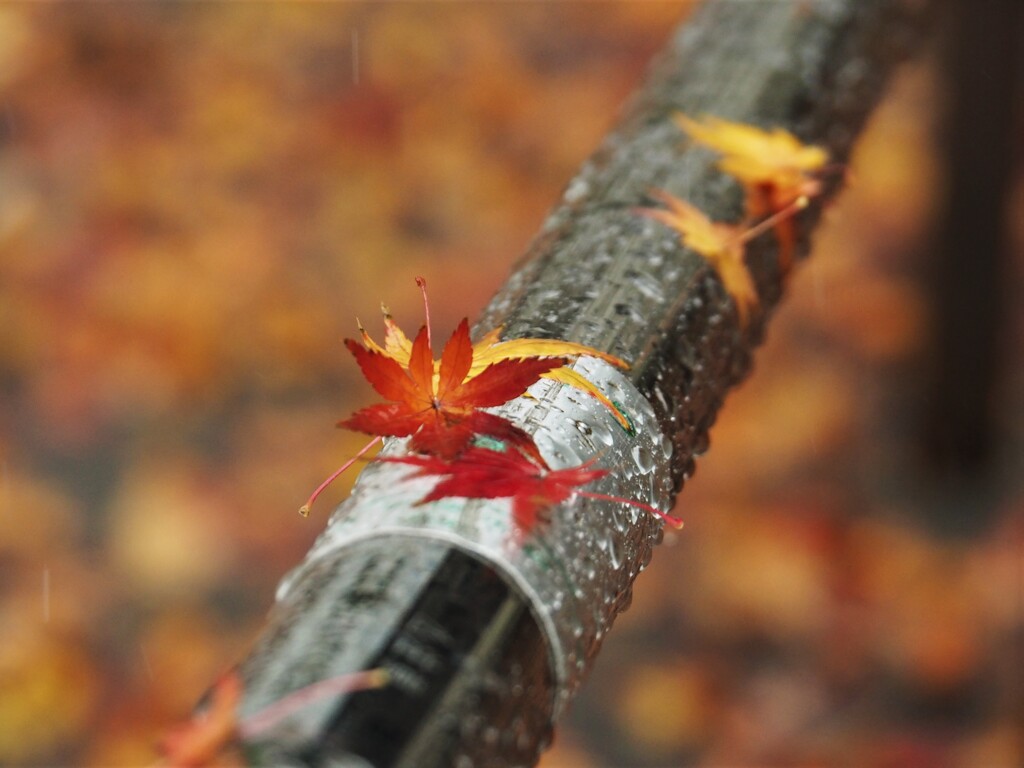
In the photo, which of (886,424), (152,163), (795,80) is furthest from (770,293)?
(152,163)

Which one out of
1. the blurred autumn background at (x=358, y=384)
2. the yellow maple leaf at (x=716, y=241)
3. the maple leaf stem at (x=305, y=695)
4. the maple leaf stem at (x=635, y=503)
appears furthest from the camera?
the blurred autumn background at (x=358, y=384)

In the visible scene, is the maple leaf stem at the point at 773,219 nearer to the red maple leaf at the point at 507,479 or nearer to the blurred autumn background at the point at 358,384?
the red maple leaf at the point at 507,479

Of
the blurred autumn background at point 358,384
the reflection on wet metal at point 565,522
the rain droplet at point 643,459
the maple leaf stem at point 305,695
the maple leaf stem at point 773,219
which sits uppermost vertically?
the blurred autumn background at point 358,384

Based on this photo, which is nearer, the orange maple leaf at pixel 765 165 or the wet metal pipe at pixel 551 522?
the wet metal pipe at pixel 551 522

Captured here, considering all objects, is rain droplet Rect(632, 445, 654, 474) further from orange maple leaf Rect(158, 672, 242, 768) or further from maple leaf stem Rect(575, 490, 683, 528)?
orange maple leaf Rect(158, 672, 242, 768)

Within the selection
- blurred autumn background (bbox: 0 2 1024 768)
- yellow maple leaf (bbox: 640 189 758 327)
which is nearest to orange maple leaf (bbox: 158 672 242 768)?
yellow maple leaf (bbox: 640 189 758 327)

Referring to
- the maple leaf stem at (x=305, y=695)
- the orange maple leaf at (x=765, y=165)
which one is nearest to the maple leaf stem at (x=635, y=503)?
the maple leaf stem at (x=305, y=695)

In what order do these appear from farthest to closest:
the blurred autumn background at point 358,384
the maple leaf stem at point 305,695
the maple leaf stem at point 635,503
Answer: the blurred autumn background at point 358,384, the maple leaf stem at point 635,503, the maple leaf stem at point 305,695

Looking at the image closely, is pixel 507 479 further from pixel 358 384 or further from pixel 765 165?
pixel 358 384

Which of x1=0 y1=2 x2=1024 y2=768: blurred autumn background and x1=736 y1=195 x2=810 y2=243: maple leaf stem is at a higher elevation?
x1=0 y1=2 x2=1024 y2=768: blurred autumn background
